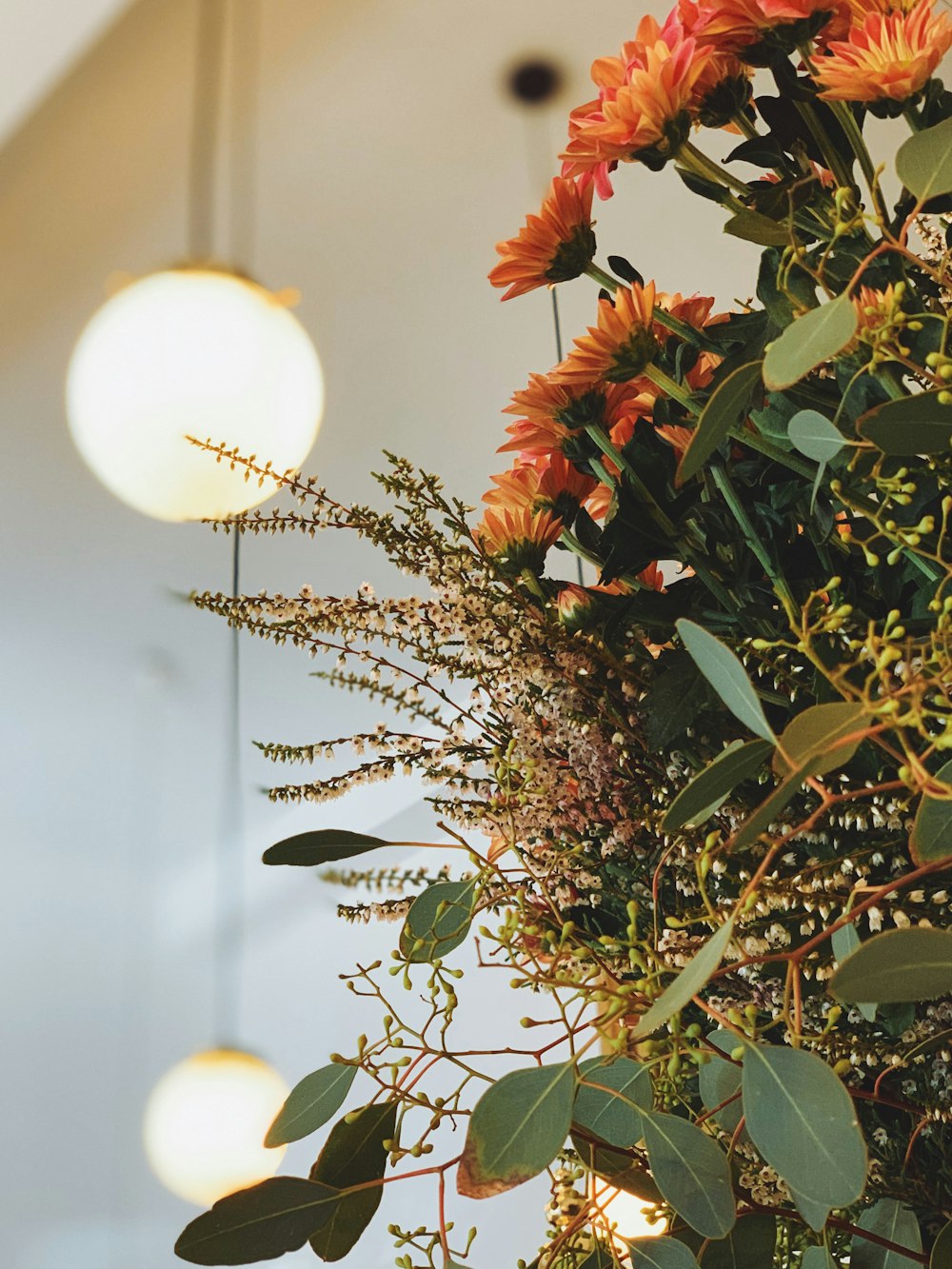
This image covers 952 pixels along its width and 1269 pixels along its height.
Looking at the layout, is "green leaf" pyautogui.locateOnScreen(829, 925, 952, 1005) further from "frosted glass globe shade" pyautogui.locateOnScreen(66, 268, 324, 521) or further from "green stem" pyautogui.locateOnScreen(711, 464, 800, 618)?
"frosted glass globe shade" pyautogui.locateOnScreen(66, 268, 324, 521)

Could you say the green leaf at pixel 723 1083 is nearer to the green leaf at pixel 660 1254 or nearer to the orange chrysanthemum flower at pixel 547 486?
the green leaf at pixel 660 1254

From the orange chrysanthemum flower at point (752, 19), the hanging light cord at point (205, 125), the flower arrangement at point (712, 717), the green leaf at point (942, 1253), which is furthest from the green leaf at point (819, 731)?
the hanging light cord at point (205, 125)

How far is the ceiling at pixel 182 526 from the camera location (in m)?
1.80

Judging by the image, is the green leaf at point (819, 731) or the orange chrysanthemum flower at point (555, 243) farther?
the orange chrysanthemum flower at point (555, 243)

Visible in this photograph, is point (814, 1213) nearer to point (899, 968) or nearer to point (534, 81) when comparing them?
point (899, 968)

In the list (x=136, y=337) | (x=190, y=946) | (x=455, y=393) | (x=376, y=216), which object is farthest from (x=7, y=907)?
(x=136, y=337)

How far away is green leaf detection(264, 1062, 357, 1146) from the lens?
0.28 metres

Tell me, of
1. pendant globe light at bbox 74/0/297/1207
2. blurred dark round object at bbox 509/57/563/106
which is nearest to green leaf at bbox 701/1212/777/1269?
pendant globe light at bbox 74/0/297/1207

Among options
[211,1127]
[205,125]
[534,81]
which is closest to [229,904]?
[211,1127]

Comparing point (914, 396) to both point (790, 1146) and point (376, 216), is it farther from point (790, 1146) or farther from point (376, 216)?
point (376, 216)

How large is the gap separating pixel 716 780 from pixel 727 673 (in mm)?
24

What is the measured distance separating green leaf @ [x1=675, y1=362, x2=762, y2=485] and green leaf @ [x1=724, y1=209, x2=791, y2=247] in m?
0.06

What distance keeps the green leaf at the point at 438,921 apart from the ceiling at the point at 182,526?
1.64 meters

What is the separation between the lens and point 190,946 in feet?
11.7
